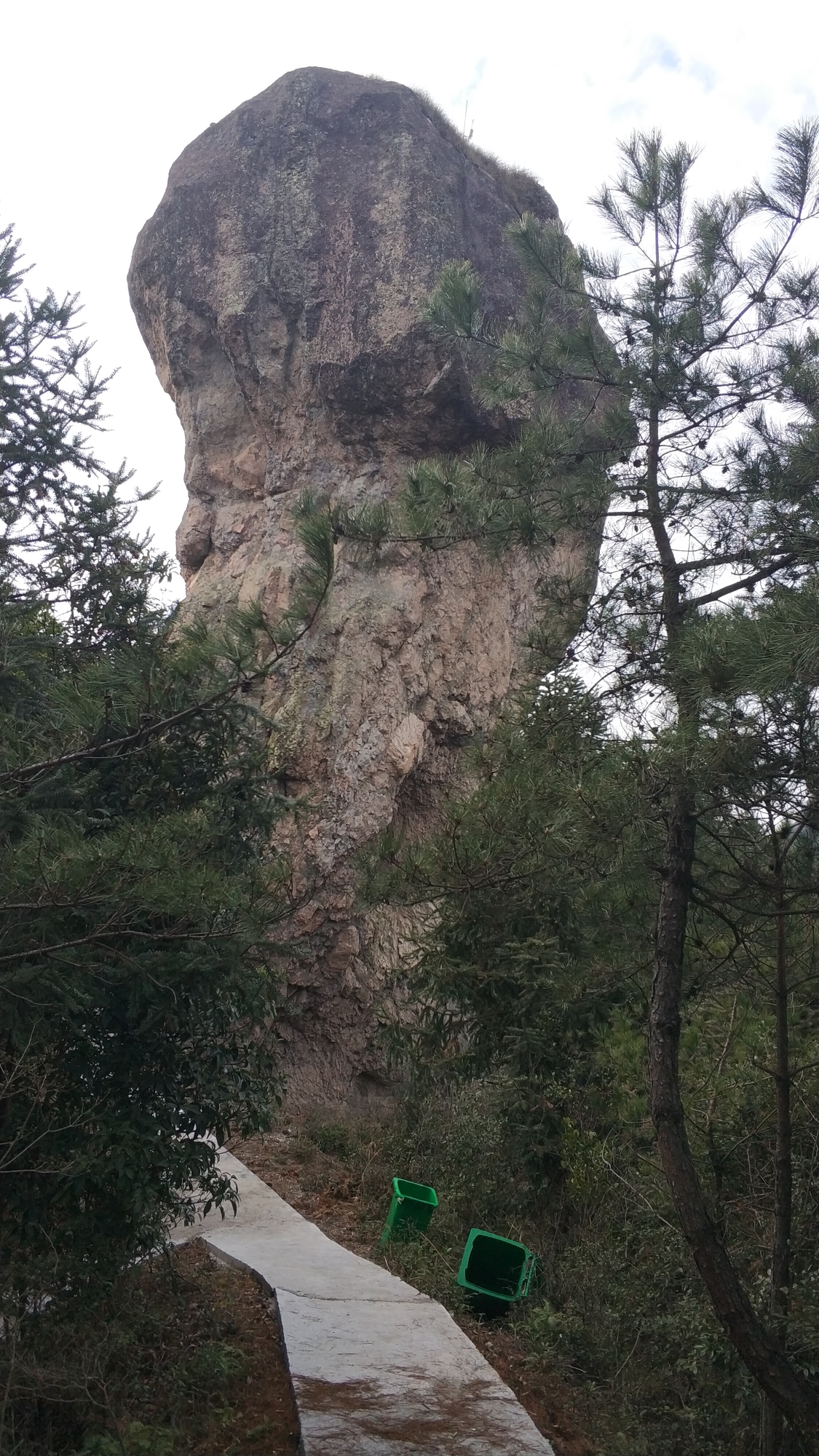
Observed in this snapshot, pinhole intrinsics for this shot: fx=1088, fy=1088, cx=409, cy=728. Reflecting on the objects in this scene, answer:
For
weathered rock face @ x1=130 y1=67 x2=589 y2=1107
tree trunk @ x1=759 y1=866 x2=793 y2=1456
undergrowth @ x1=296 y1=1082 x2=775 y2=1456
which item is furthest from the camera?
weathered rock face @ x1=130 y1=67 x2=589 y2=1107

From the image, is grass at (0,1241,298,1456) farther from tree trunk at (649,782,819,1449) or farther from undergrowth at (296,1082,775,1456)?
tree trunk at (649,782,819,1449)

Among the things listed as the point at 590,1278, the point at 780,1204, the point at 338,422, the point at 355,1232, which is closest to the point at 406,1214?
the point at 355,1232

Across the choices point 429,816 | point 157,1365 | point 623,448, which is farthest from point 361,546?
point 429,816

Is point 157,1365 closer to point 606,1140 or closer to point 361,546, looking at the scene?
point 606,1140

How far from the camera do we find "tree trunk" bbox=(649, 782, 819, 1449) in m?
4.45

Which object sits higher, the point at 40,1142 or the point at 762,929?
the point at 762,929

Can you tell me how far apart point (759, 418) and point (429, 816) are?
28.7 feet

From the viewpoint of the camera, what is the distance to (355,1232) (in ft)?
27.3

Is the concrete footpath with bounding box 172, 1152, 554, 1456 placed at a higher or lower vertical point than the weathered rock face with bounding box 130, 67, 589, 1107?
lower

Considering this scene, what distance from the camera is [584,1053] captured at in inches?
325

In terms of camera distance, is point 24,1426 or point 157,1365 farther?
point 157,1365

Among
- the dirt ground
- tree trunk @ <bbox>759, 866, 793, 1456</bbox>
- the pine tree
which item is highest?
the pine tree

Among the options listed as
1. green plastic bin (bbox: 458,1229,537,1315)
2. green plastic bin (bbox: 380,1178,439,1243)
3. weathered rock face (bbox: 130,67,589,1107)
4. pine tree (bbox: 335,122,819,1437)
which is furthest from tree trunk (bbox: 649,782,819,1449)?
weathered rock face (bbox: 130,67,589,1107)

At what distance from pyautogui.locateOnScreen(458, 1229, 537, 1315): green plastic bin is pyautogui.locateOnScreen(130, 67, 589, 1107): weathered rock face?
5.16m
